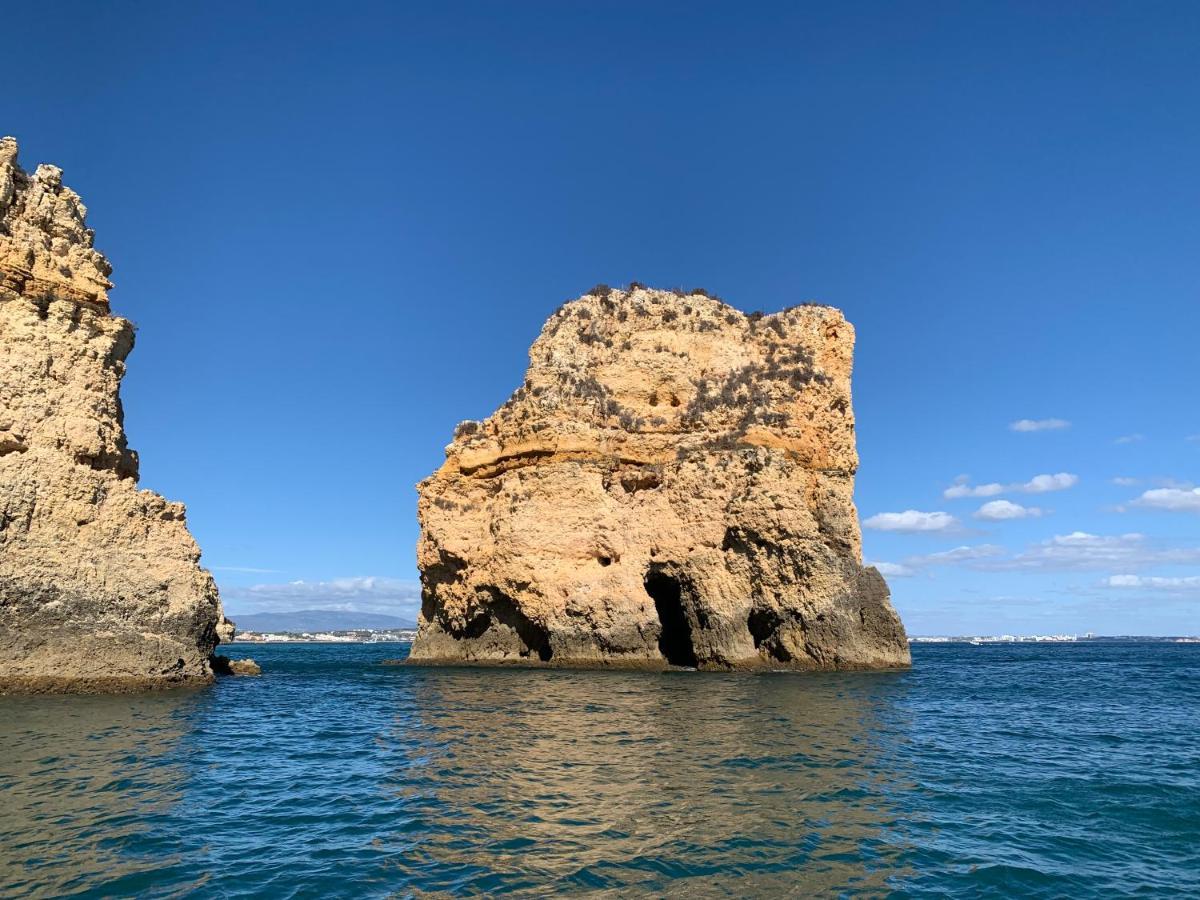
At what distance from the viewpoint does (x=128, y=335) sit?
966 inches

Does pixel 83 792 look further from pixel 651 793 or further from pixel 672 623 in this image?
pixel 672 623

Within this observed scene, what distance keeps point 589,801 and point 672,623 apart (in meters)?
28.4

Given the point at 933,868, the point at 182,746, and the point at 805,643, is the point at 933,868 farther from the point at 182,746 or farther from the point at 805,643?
the point at 805,643

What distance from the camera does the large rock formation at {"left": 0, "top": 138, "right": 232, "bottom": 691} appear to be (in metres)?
20.1

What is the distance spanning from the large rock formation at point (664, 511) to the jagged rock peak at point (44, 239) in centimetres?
1761

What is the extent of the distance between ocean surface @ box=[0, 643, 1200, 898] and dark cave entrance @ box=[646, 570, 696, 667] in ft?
56.0

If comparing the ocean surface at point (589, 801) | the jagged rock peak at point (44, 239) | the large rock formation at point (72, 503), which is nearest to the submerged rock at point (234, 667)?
the large rock formation at point (72, 503)

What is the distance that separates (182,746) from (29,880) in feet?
23.4

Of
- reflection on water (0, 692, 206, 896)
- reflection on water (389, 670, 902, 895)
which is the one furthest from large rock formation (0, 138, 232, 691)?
reflection on water (389, 670, 902, 895)

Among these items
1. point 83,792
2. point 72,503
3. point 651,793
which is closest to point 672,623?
point 72,503

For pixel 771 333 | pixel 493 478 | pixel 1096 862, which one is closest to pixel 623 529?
pixel 493 478

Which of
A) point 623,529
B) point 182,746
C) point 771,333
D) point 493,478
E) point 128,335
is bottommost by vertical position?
point 182,746

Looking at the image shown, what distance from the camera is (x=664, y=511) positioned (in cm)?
3400

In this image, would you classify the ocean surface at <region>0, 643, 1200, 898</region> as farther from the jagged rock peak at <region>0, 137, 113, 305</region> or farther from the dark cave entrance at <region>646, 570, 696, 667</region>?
the dark cave entrance at <region>646, 570, 696, 667</region>
